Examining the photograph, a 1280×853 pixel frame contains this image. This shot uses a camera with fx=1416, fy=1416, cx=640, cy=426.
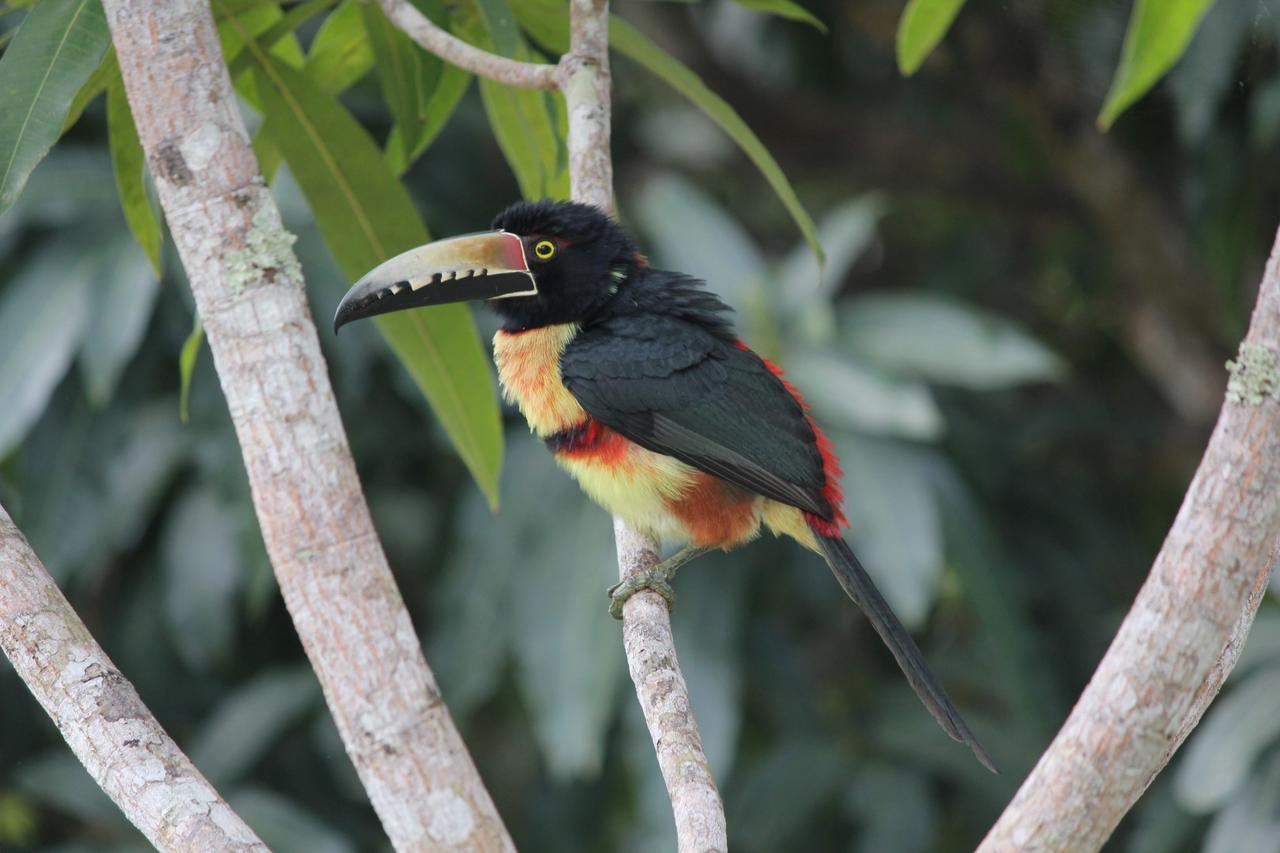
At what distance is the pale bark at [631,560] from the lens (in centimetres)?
168

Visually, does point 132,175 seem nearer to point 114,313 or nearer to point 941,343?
point 114,313

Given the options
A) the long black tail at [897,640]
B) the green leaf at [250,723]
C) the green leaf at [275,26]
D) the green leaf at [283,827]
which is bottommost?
the green leaf at [283,827]

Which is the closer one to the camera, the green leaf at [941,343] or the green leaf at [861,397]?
the green leaf at [861,397]

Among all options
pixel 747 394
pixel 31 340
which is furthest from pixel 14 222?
pixel 747 394

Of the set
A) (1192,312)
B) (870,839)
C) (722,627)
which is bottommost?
(870,839)

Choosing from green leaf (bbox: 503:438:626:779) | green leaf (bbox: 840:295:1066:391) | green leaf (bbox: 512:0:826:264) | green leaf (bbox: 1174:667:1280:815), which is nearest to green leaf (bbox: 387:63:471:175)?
green leaf (bbox: 512:0:826:264)

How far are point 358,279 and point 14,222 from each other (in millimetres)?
2030

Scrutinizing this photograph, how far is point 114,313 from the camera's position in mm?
3619

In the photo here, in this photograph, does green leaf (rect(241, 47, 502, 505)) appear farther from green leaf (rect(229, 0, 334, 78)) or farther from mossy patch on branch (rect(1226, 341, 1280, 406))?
mossy patch on branch (rect(1226, 341, 1280, 406))

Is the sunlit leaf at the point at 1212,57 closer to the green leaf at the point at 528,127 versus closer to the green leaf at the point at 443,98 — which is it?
the green leaf at the point at 528,127

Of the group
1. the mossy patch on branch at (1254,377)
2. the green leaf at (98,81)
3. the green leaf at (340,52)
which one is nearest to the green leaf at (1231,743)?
the mossy patch on branch at (1254,377)

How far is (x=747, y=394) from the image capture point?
2.71 meters

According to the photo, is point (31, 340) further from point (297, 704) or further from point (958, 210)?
point (958, 210)

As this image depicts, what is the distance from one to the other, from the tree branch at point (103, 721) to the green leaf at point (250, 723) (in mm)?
2358
